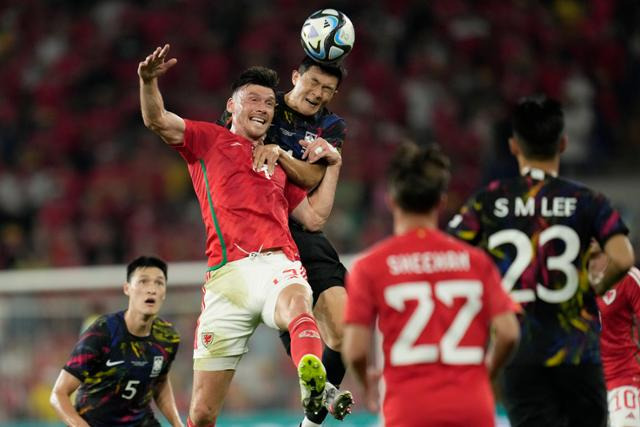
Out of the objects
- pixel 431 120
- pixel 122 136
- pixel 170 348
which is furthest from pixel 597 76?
pixel 170 348

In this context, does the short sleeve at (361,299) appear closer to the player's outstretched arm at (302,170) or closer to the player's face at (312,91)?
the player's outstretched arm at (302,170)

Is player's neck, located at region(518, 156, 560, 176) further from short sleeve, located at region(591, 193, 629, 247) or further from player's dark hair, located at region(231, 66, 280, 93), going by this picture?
player's dark hair, located at region(231, 66, 280, 93)

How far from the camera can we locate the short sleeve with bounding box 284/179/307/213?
7.82 metres

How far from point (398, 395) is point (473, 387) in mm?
311

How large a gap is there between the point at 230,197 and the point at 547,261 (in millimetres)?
2245

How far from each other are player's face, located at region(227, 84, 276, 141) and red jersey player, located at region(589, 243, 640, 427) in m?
2.38

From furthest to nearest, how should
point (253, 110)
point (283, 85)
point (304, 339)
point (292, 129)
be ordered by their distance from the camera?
point (283, 85) < point (292, 129) < point (253, 110) < point (304, 339)

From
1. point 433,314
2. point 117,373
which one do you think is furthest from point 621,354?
point 117,373

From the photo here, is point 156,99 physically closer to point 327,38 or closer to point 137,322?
point 327,38

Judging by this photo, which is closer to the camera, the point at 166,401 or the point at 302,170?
the point at 302,170

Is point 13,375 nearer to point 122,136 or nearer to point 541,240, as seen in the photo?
point 122,136

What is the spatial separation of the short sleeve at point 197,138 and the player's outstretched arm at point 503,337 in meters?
2.70

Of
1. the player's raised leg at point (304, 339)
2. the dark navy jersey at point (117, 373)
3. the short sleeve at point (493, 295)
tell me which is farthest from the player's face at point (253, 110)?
the short sleeve at point (493, 295)

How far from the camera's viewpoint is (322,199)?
25.8 ft
